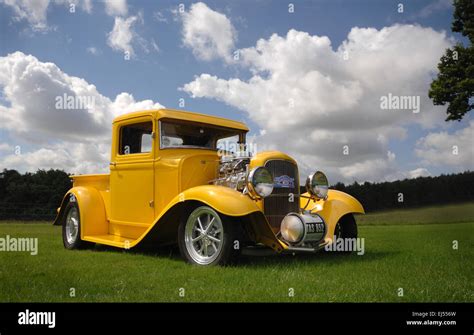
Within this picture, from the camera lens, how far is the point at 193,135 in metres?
7.30

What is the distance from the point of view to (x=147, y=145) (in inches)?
282

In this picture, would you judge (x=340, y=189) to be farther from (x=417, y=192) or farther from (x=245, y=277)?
(x=245, y=277)

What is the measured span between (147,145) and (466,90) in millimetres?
13090

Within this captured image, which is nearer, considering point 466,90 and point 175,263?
point 175,263

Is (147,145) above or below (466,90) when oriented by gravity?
below

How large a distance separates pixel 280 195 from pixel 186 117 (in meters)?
2.05

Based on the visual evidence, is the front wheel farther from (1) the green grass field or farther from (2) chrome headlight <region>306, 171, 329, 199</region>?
(2) chrome headlight <region>306, 171, 329, 199</region>

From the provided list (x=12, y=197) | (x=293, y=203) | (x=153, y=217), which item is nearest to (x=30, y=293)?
(x=153, y=217)

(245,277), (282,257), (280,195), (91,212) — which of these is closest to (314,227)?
(280,195)

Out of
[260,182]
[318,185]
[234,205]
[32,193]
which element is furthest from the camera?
[32,193]
